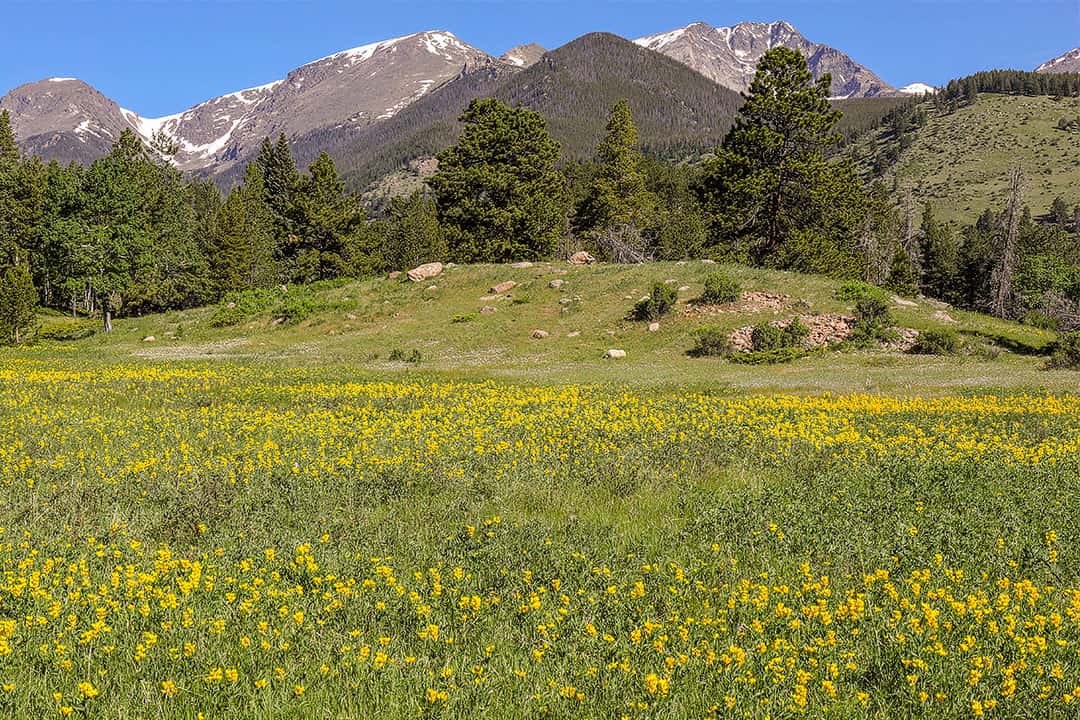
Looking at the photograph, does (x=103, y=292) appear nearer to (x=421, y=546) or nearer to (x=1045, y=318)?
(x=421, y=546)

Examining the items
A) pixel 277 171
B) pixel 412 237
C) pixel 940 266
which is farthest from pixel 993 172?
pixel 277 171

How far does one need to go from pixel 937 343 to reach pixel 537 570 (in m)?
27.4

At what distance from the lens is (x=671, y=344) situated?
3148 cm

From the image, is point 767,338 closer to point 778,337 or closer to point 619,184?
point 778,337

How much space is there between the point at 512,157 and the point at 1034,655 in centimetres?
5439

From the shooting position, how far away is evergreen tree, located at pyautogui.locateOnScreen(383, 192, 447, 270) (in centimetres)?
8619

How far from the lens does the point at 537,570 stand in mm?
6219

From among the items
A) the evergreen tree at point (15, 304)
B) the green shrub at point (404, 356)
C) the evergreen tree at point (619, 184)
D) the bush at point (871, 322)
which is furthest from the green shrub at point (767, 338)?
the evergreen tree at point (15, 304)

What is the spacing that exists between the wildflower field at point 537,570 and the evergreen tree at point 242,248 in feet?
195

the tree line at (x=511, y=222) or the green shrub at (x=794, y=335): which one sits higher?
the tree line at (x=511, y=222)

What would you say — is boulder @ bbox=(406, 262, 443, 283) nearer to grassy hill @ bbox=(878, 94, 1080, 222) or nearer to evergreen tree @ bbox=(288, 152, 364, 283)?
evergreen tree @ bbox=(288, 152, 364, 283)

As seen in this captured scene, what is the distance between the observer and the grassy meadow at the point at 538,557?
4.31 meters

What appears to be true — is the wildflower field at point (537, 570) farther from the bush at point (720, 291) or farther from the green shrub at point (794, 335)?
the bush at point (720, 291)

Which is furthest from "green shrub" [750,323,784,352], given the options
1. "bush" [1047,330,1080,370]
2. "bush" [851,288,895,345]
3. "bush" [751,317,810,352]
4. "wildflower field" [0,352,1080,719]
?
"wildflower field" [0,352,1080,719]
